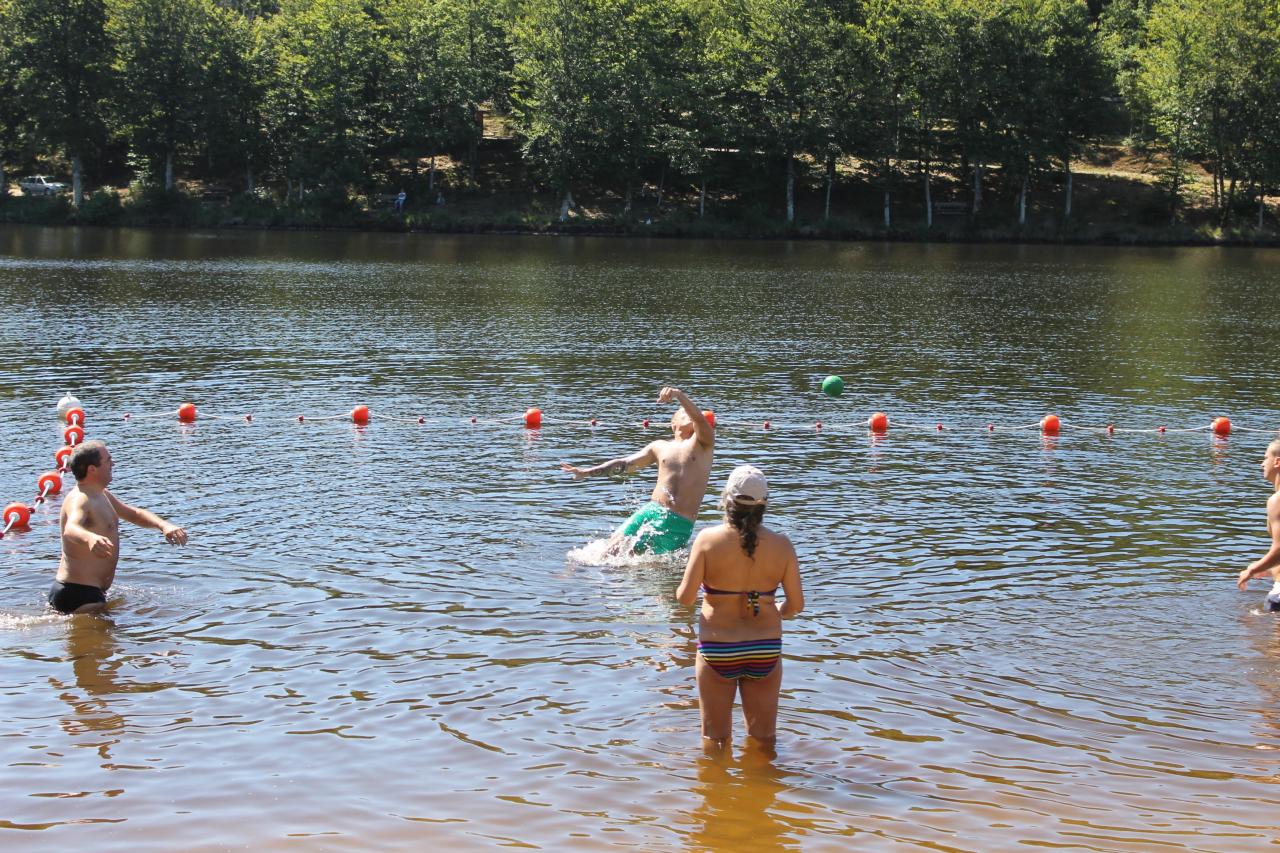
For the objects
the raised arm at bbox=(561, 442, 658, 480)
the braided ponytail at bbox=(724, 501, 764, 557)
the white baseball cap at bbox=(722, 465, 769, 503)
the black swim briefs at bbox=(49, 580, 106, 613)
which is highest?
the white baseball cap at bbox=(722, 465, 769, 503)

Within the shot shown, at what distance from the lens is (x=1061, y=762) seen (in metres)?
9.39

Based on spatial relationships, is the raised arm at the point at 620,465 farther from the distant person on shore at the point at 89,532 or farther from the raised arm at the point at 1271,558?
the raised arm at the point at 1271,558

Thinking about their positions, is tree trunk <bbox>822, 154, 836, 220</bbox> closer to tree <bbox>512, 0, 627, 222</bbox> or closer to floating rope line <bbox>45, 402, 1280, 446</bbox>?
tree <bbox>512, 0, 627, 222</bbox>

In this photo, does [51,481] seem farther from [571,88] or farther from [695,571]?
[571,88]

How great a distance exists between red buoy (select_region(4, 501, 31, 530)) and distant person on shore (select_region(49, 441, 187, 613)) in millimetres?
3841

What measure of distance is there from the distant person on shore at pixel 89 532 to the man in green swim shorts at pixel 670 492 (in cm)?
469

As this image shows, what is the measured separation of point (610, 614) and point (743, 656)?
4.59 metres

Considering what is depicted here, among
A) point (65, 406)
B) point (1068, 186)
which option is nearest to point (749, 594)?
point (65, 406)

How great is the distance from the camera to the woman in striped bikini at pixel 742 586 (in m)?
8.12

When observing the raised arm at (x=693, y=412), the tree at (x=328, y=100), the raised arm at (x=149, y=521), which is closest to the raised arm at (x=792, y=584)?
the raised arm at (x=693, y=412)

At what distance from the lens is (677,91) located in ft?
273

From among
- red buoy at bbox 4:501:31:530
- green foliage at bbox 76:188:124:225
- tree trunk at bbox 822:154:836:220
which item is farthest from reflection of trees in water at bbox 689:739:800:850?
green foliage at bbox 76:188:124:225

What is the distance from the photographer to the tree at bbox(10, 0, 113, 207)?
83.6 meters

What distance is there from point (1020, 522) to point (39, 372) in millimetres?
20762
